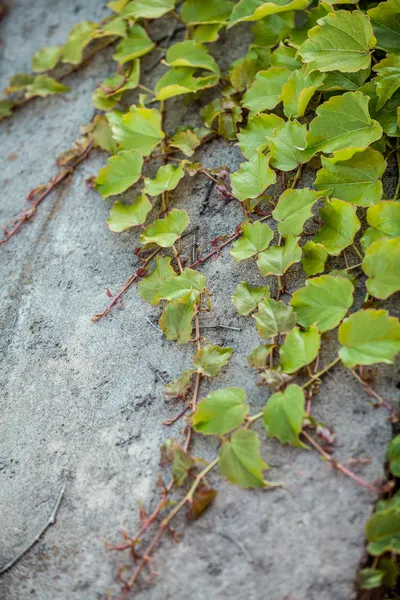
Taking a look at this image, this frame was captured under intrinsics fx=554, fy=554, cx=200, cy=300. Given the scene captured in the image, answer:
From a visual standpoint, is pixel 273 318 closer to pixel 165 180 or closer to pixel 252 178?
pixel 252 178

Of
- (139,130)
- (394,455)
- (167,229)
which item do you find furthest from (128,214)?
(394,455)

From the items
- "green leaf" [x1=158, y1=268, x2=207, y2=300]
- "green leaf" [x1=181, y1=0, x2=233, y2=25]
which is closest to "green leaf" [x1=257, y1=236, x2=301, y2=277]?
"green leaf" [x1=158, y1=268, x2=207, y2=300]

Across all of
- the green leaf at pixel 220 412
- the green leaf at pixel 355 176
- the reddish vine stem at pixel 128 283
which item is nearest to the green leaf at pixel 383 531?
the green leaf at pixel 220 412

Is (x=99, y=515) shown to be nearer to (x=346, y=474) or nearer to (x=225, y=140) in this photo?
(x=346, y=474)

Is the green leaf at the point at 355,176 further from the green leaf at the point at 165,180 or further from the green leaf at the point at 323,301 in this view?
the green leaf at the point at 165,180

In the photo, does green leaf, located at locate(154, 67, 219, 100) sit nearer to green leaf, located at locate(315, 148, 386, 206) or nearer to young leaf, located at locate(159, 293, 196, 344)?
green leaf, located at locate(315, 148, 386, 206)
